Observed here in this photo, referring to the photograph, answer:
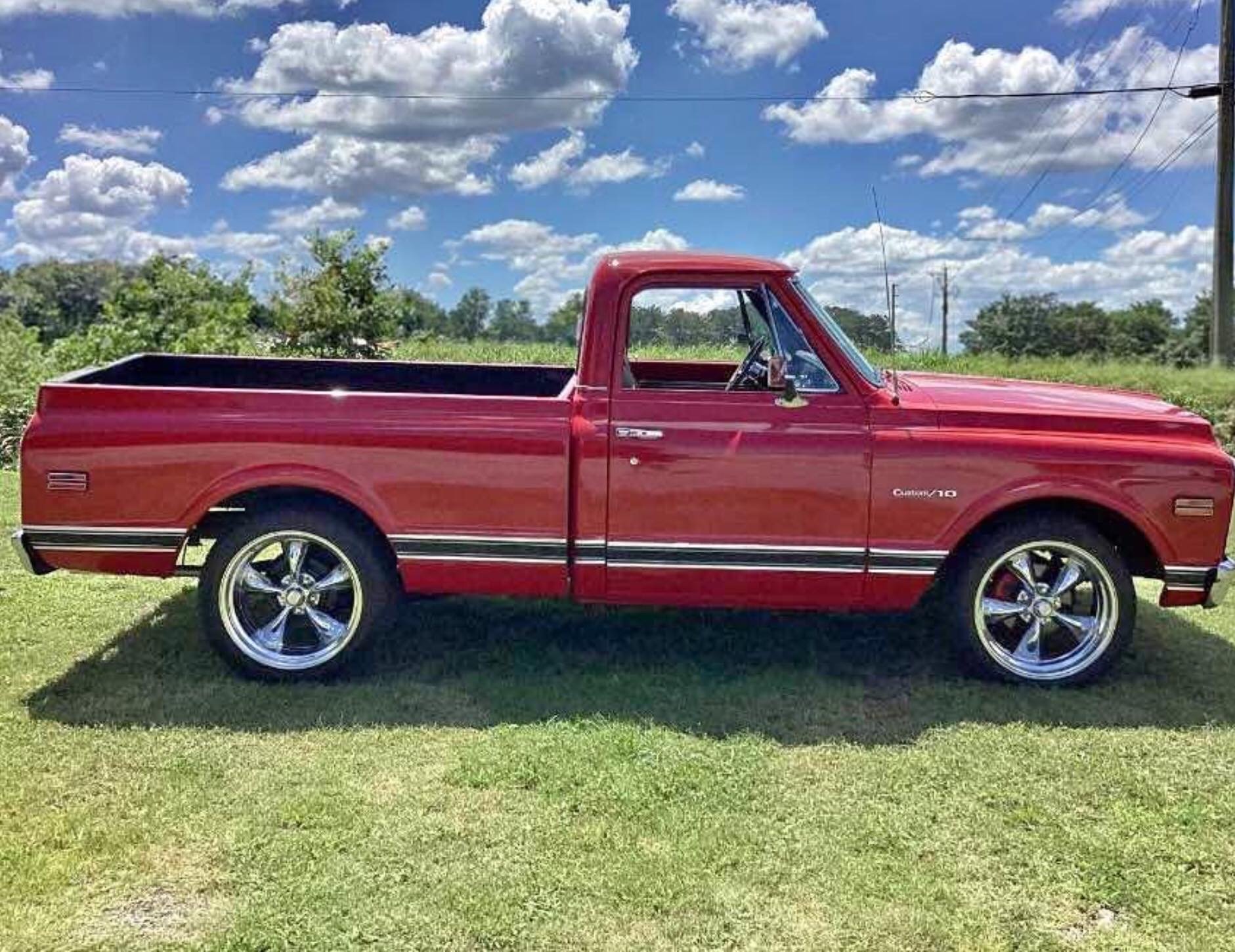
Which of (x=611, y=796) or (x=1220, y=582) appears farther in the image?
(x=1220, y=582)

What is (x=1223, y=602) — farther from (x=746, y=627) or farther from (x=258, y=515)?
(x=258, y=515)

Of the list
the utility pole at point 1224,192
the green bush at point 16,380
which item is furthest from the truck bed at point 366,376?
the utility pole at point 1224,192

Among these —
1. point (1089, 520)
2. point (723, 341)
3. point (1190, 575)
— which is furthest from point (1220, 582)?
point (723, 341)

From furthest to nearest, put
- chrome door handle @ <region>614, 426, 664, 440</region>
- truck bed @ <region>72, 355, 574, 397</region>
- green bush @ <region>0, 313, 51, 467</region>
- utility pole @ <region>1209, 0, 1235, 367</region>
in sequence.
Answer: utility pole @ <region>1209, 0, 1235, 367</region> → green bush @ <region>0, 313, 51, 467</region> → truck bed @ <region>72, 355, 574, 397</region> → chrome door handle @ <region>614, 426, 664, 440</region>

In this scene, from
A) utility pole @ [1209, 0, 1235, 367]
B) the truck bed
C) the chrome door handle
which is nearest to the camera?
the chrome door handle

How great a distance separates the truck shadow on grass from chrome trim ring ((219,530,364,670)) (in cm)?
18

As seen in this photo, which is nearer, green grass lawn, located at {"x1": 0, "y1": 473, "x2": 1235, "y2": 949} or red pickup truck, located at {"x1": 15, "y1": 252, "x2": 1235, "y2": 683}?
green grass lawn, located at {"x1": 0, "y1": 473, "x2": 1235, "y2": 949}

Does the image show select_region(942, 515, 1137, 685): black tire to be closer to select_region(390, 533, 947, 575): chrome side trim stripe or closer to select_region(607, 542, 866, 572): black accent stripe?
select_region(390, 533, 947, 575): chrome side trim stripe

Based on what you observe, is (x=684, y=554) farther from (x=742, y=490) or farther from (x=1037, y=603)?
(x=1037, y=603)

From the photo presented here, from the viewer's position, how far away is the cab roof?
482 cm

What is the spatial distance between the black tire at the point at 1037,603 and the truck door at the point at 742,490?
0.54 metres

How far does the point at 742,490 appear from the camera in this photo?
15.2 ft

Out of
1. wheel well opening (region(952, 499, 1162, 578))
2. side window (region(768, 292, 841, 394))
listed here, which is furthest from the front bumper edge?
side window (region(768, 292, 841, 394))

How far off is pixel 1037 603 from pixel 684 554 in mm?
1688
